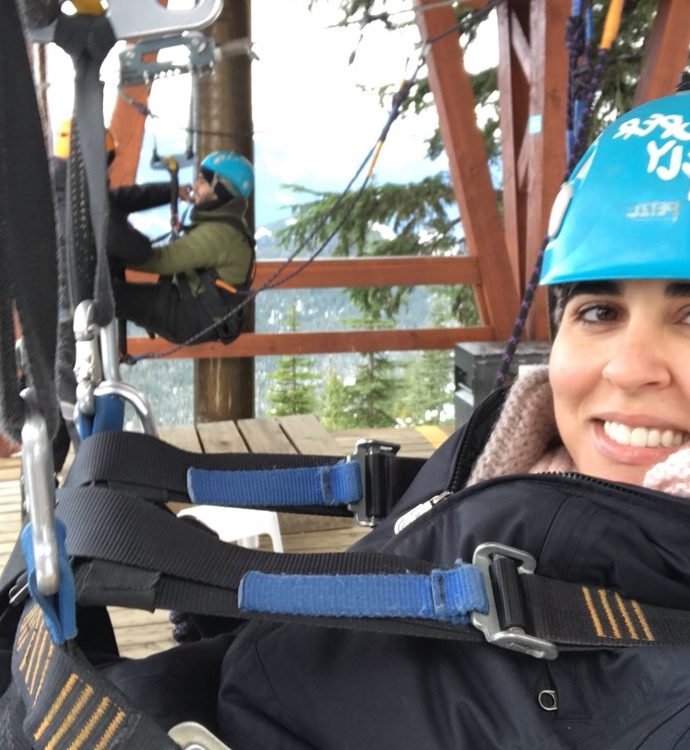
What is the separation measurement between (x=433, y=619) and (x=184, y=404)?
26.3 ft

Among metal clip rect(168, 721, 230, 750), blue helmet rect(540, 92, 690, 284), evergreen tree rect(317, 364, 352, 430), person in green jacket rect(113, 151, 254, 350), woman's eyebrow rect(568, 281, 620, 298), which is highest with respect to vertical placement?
blue helmet rect(540, 92, 690, 284)

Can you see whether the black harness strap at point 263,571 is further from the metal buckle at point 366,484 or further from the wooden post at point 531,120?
the wooden post at point 531,120

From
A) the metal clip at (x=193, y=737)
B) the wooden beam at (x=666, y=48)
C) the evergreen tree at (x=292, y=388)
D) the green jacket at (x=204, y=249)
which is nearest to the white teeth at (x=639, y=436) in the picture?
the metal clip at (x=193, y=737)

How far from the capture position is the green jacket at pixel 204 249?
3924mm

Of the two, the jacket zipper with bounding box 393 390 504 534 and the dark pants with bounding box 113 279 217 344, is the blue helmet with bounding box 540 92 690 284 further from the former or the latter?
the dark pants with bounding box 113 279 217 344

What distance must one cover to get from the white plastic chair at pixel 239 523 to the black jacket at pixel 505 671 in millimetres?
1634

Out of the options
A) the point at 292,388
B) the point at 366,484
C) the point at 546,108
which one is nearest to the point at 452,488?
the point at 366,484

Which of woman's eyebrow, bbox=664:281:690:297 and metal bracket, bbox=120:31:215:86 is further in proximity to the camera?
metal bracket, bbox=120:31:215:86

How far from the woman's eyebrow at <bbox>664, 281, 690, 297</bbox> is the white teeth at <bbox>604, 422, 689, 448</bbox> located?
18cm

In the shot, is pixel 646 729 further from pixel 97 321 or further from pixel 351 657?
pixel 97 321

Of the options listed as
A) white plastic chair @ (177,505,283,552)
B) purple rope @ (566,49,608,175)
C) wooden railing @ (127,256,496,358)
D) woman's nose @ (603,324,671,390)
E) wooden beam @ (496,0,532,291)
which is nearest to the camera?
woman's nose @ (603,324,671,390)

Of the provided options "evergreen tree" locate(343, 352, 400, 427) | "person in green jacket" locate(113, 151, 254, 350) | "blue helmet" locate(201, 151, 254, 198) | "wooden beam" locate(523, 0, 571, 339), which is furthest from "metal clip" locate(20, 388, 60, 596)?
"evergreen tree" locate(343, 352, 400, 427)

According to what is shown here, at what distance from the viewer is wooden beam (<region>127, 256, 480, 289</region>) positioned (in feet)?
16.6

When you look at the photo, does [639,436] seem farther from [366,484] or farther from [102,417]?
[102,417]
